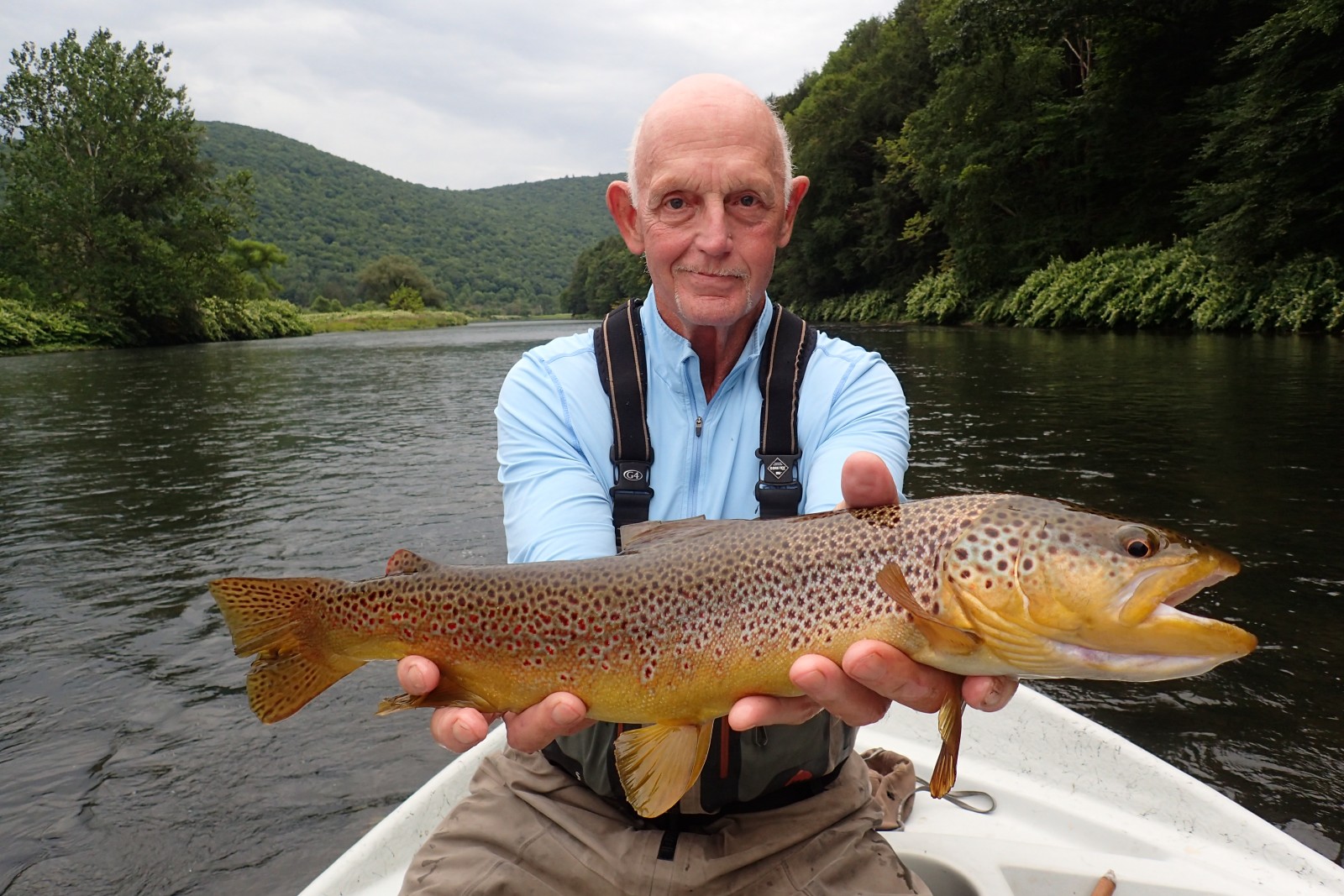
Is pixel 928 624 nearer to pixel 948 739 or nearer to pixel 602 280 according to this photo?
pixel 948 739

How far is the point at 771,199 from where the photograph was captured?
10.4ft

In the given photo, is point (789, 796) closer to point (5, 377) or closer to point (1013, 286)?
point (5, 377)

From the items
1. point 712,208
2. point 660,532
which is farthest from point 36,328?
point 660,532

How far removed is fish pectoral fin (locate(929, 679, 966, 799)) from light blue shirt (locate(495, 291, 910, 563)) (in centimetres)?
82

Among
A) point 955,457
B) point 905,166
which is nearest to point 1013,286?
point 905,166

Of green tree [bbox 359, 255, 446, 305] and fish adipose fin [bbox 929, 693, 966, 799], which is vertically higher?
green tree [bbox 359, 255, 446, 305]

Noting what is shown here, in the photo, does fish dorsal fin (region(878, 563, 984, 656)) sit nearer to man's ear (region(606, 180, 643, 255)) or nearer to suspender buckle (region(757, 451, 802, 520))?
suspender buckle (region(757, 451, 802, 520))

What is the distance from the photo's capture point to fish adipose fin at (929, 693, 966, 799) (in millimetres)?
2271

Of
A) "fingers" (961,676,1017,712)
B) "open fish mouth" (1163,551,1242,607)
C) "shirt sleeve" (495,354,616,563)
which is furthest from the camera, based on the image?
"shirt sleeve" (495,354,616,563)

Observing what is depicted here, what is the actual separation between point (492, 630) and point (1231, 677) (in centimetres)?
530

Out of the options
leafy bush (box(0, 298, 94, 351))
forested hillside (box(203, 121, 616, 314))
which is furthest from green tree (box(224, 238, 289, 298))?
forested hillside (box(203, 121, 616, 314))

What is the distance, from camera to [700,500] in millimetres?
3113

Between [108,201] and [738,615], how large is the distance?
59.3 metres

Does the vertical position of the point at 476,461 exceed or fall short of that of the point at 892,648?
it falls short
